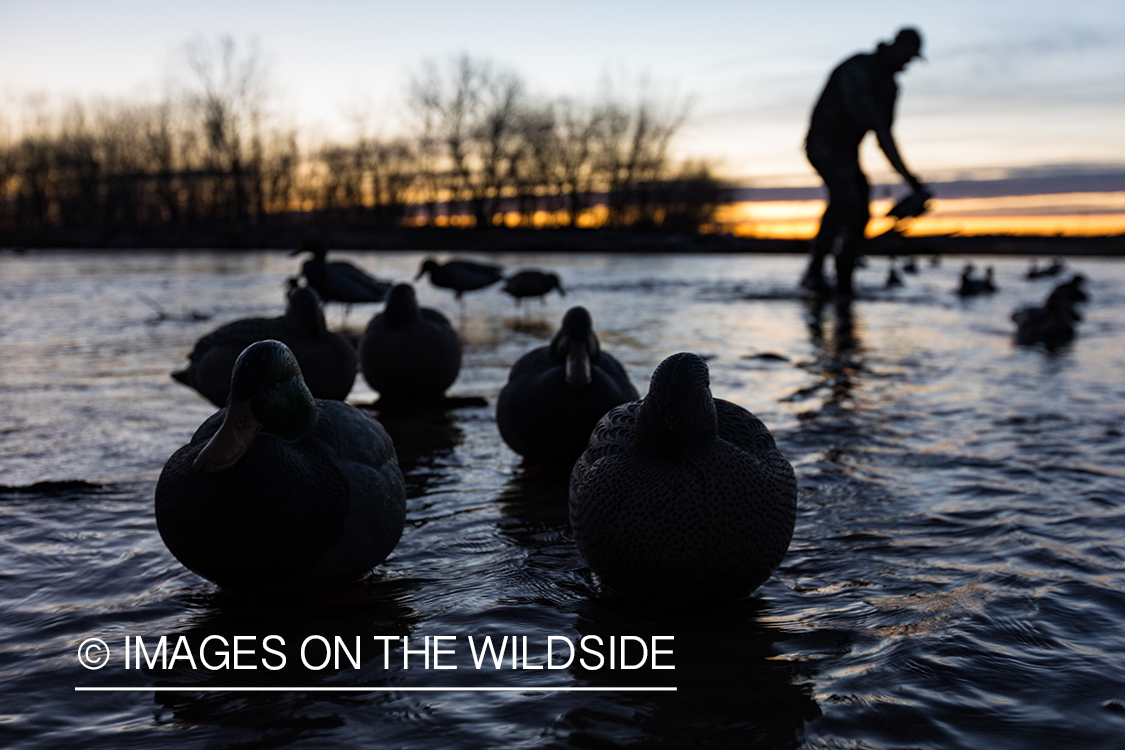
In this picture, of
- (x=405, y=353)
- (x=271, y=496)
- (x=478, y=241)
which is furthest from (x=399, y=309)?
(x=478, y=241)

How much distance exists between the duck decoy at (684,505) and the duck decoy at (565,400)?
136cm

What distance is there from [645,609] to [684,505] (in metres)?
0.50

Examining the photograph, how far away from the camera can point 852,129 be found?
44.4 ft

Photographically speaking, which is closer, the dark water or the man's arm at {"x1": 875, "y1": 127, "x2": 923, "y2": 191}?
the dark water

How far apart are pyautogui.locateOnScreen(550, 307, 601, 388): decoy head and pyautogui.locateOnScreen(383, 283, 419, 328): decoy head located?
232 cm

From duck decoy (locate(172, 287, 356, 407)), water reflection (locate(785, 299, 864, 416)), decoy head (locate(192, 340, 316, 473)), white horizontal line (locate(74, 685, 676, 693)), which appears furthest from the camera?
water reflection (locate(785, 299, 864, 416))

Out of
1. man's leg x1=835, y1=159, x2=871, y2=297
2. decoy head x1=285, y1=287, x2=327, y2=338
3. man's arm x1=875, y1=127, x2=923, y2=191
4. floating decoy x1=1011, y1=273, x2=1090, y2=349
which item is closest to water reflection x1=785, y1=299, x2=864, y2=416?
man's leg x1=835, y1=159, x2=871, y2=297

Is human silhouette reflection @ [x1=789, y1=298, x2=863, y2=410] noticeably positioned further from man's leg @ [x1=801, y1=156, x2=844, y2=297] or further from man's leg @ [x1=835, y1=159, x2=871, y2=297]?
man's leg @ [x1=835, y1=159, x2=871, y2=297]

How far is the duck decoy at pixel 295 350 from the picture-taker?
18.8ft

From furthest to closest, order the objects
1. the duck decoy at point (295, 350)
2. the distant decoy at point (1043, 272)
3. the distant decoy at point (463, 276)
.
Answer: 1. the distant decoy at point (1043, 272)
2. the distant decoy at point (463, 276)
3. the duck decoy at point (295, 350)

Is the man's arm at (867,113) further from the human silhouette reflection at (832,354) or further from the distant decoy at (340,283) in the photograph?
the distant decoy at (340,283)

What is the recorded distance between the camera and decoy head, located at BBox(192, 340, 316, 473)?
2.90 m

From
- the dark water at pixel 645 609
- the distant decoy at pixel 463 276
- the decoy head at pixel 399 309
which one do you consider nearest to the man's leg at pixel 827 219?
the distant decoy at pixel 463 276

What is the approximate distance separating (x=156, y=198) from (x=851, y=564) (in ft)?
271
